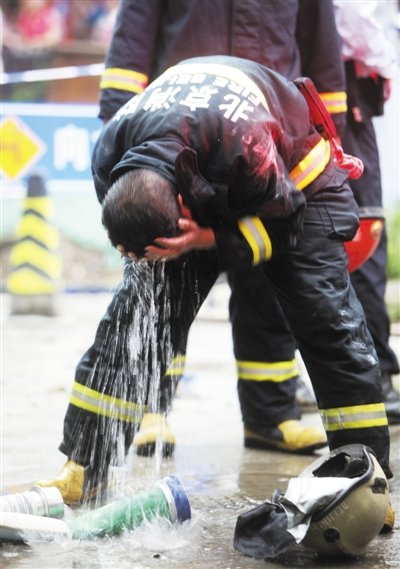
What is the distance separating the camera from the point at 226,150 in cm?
293

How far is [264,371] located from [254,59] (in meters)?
1.13

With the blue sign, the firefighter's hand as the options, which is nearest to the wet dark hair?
the firefighter's hand

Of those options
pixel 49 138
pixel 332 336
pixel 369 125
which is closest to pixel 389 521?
pixel 332 336

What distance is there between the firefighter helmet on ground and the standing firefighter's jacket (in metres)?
0.66

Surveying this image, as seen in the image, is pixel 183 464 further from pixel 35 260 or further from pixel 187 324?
pixel 35 260

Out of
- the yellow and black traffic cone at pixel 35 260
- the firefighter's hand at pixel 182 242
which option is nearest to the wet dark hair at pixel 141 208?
the firefighter's hand at pixel 182 242

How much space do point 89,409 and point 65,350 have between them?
136 inches

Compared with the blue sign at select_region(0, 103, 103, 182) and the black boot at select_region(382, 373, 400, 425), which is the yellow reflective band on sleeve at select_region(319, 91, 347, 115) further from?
the blue sign at select_region(0, 103, 103, 182)

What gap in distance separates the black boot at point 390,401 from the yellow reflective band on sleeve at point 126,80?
1.51 meters

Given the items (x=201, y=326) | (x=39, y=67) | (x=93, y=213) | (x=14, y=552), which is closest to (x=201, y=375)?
(x=201, y=326)

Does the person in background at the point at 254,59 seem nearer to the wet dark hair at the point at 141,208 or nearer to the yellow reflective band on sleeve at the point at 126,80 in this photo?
the yellow reflective band on sleeve at the point at 126,80

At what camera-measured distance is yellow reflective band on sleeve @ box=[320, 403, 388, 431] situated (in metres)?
3.17

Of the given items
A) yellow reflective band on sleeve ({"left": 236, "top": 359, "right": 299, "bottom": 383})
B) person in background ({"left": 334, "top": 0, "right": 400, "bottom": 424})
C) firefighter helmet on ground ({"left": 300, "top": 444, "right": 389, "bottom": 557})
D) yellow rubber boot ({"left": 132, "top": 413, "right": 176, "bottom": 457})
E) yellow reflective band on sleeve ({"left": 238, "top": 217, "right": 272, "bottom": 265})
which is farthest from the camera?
person in background ({"left": 334, "top": 0, "right": 400, "bottom": 424})

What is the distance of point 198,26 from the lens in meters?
4.09
